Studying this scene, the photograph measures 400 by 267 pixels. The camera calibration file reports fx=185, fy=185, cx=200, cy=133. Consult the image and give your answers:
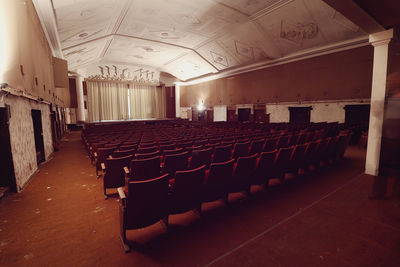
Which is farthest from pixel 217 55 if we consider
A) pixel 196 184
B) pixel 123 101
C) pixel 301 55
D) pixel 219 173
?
pixel 196 184

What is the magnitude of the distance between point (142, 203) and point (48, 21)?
9.69m

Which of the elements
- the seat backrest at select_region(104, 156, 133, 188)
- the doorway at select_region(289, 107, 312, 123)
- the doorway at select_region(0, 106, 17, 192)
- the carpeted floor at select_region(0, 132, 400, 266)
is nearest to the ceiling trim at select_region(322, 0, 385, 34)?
the carpeted floor at select_region(0, 132, 400, 266)

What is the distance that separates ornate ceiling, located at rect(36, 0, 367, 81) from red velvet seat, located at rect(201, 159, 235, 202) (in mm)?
8594

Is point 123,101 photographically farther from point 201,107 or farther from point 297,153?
point 297,153

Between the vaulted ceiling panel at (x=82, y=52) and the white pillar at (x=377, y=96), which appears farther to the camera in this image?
the vaulted ceiling panel at (x=82, y=52)

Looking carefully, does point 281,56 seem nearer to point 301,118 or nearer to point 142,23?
point 301,118

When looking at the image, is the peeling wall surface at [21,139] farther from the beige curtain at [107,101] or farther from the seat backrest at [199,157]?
the beige curtain at [107,101]

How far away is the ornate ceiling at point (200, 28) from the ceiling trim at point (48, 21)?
0.20 metres

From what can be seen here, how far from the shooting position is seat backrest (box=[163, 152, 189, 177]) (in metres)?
3.00

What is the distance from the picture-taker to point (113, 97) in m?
19.8

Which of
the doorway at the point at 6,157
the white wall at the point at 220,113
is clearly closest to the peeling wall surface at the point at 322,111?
the white wall at the point at 220,113

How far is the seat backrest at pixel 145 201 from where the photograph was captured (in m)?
1.86

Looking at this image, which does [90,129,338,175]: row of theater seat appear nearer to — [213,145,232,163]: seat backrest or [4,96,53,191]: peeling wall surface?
[213,145,232,163]: seat backrest

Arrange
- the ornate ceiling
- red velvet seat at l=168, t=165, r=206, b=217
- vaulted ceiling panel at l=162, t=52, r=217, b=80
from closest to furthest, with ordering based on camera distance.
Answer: red velvet seat at l=168, t=165, r=206, b=217
the ornate ceiling
vaulted ceiling panel at l=162, t=52, r=217, b=80
